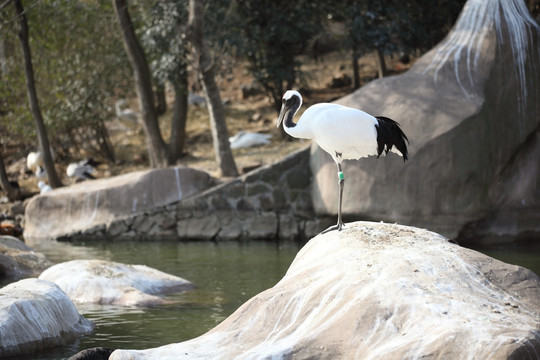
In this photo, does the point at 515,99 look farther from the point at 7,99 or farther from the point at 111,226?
the point at 7,99

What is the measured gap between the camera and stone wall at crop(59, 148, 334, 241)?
1440cm

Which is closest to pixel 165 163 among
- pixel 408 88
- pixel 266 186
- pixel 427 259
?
pixel 266 186

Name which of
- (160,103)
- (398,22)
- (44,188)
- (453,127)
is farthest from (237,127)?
(453,127)

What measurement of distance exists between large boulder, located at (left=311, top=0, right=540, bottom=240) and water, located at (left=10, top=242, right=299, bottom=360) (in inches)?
68.0

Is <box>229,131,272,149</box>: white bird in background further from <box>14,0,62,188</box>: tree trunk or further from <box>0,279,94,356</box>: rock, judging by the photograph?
<box>0,279,94,356</box>: rock

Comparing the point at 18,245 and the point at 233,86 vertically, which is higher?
the point at 233,86

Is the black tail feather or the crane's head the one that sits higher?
the crane's head

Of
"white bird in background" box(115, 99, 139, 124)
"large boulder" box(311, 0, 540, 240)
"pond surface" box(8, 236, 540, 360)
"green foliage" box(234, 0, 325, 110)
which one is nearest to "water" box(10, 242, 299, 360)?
"pond surface" box(8, 236, 540, 360)

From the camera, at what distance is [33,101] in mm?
17172

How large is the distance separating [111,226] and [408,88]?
6.05 m

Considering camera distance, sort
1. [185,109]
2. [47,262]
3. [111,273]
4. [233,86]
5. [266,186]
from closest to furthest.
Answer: [111,273] < [47,262] < [266,186] < [185,109] < [233,86]

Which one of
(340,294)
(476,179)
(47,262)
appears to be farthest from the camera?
(476,179)

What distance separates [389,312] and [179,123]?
13.7 metres

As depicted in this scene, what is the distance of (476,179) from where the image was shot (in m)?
12.7
